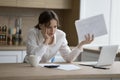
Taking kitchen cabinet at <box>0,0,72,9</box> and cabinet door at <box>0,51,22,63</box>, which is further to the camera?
kitchen cabinet at <box>0,0,72,9</box>

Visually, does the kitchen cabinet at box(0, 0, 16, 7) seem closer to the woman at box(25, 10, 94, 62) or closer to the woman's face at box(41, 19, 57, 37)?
the woman at box(25, 10, 94, 62)

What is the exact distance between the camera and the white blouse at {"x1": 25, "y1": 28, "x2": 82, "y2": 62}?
2498 millimetres

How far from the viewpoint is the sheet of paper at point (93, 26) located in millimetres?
2285

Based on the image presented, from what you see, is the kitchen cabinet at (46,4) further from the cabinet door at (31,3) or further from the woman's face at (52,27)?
the woman's face at (52,27)

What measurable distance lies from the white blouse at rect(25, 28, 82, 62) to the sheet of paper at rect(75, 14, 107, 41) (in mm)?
321

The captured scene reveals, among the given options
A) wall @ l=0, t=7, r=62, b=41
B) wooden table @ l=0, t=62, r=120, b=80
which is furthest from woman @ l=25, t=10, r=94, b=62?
wall @ l=0, t=7, r=62, b=41

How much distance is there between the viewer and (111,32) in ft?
13.8

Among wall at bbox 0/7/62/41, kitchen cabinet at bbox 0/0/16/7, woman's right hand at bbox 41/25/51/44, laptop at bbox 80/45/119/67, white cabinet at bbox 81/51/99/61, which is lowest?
white cabinet at bbox 81/51/99/61

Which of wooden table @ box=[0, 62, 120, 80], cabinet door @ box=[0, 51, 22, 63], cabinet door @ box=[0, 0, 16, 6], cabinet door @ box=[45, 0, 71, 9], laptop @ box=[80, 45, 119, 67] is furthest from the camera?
cabinet door @ box=[45, 0, 71, 9]

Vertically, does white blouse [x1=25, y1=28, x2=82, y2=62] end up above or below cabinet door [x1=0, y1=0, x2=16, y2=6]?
below

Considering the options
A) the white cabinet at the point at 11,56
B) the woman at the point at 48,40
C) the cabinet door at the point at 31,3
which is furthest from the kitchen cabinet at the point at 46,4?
the woman at the point at 48,40

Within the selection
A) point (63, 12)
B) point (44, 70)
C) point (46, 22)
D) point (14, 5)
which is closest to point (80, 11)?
point (63, 12)

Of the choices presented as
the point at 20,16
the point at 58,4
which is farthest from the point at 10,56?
the point at 58,4

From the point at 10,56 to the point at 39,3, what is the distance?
34.9 inches
